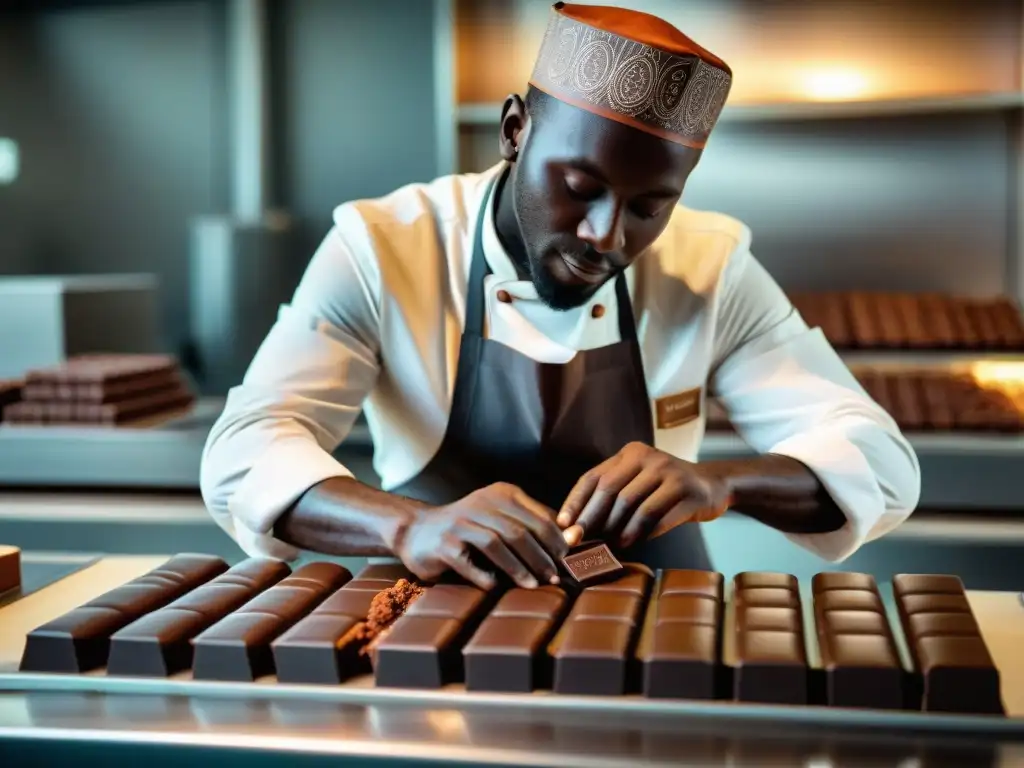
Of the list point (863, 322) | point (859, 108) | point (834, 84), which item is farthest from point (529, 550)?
point (834, 84)

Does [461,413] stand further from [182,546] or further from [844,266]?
[844,266]

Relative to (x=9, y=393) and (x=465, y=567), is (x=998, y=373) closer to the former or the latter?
(x=465, y=567)

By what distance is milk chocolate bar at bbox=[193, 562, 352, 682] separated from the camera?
1.08m

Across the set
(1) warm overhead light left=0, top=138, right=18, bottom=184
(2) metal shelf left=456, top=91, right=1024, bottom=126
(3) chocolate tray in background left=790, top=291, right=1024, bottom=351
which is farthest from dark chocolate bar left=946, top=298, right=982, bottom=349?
(1) warm overhead light left=0, top=138, right=18, bottom=184

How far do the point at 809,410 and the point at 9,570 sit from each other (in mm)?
1084

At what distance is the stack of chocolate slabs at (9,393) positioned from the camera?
2854 mm

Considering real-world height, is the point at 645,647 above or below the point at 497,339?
below

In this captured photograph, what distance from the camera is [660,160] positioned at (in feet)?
4.75

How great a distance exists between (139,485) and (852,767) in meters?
2.17

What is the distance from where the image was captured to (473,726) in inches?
39.2

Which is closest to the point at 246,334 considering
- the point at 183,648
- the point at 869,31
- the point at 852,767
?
the point at 869,31

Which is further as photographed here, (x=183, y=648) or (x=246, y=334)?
(x=246, y=334)

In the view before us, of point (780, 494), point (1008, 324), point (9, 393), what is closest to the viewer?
point (780, 494)

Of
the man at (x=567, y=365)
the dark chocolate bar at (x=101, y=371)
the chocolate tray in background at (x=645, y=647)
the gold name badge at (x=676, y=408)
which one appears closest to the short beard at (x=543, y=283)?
the man at (x=567, y=365)
